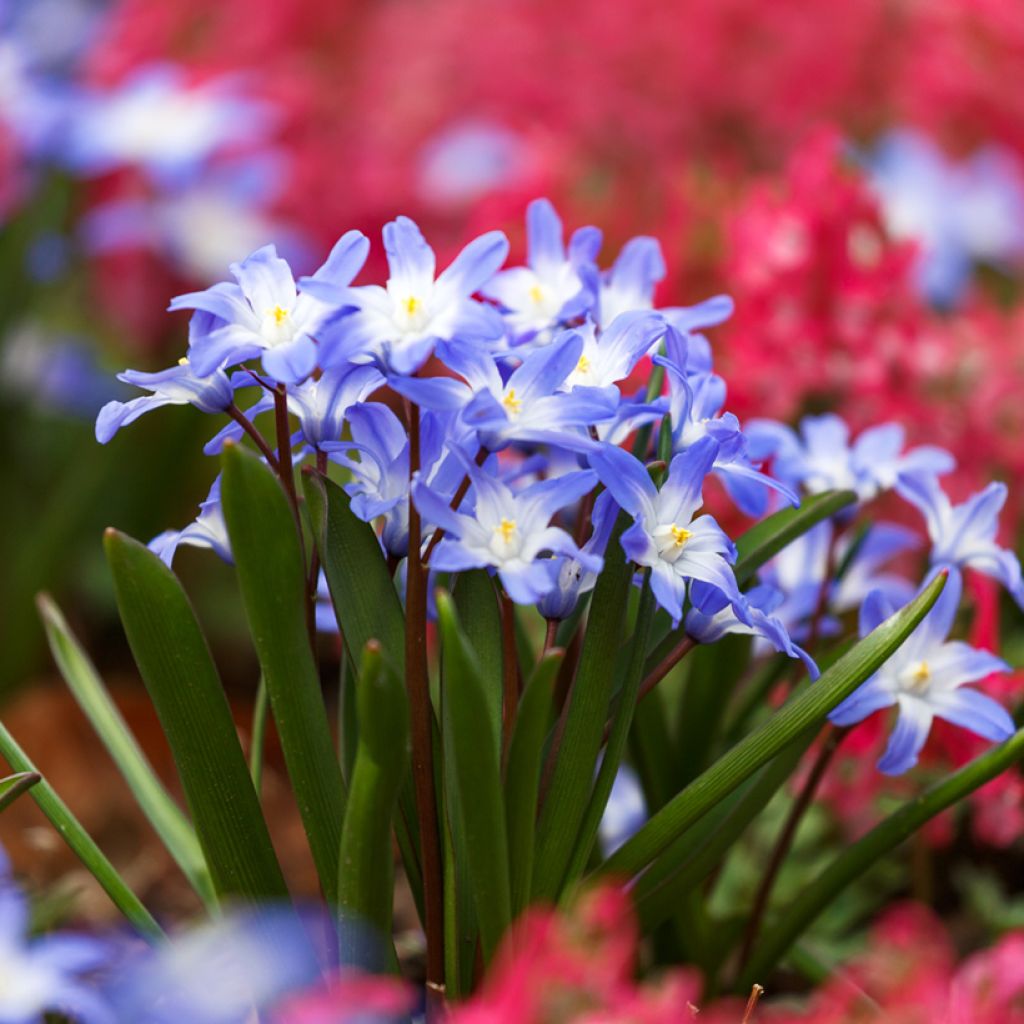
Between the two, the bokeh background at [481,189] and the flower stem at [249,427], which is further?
the bokeh background at [481,189]

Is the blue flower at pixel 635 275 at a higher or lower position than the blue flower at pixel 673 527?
higher

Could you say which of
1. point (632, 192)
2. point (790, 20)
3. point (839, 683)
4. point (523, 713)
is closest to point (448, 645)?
point (523, 713)

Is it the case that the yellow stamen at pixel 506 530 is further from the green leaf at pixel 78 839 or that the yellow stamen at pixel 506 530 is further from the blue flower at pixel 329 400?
the green leaf at pixel 78 839

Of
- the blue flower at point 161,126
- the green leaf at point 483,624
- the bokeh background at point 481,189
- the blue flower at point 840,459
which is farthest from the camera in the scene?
the blue flower at point 161,126

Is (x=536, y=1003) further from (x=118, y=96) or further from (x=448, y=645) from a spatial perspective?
(x=118, y=96)

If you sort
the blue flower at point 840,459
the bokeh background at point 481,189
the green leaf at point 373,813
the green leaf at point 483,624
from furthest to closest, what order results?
the bokeh background at point 481,189 → the blue flower at point 840,459 → the green leaf at point 483,624 → the green leaf at point 373,813

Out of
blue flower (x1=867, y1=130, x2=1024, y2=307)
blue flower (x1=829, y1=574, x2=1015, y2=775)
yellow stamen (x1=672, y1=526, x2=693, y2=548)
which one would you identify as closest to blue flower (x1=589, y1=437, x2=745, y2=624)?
yellow stamen (x1=672, y1=526, x2=693, y2=548)

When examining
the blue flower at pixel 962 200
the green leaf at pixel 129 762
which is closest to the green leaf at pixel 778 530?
the green leaf at pixel 129 762

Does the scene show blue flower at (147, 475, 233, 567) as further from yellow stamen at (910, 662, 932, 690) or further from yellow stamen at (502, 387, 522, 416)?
yellow stamen at (910, 662, 932, 690)

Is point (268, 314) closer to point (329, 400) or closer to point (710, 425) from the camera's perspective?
point (329, 400)
